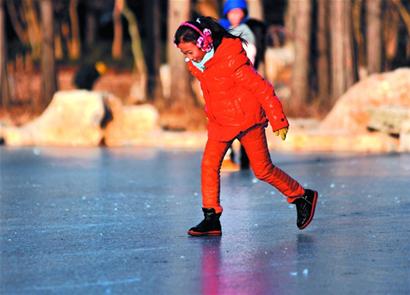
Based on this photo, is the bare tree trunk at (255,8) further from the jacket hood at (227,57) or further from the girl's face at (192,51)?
the girl's face at (192,51)

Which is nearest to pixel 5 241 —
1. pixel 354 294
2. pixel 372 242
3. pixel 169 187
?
pixel 372 242

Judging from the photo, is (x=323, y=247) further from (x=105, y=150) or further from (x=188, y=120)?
(x=188, y=120)

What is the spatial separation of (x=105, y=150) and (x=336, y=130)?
3511 mm

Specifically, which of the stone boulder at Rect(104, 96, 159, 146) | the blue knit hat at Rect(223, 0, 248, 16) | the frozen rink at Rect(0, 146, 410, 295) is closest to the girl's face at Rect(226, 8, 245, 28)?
the blue knit hat at Rect(223, 0, 248, 16)

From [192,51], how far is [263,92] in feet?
1.93

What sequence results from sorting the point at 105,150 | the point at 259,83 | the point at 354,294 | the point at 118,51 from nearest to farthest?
the point at 354,294 < the point at 259,83 < the point at 105,150 < the point at 118,51

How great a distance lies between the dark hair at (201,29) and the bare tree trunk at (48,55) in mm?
19526

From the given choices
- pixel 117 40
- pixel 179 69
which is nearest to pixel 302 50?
pixel 179 69

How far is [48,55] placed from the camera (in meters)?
30.4

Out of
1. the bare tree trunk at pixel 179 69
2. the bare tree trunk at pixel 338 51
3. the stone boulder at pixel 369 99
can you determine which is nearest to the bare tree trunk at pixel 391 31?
the bare tree trunk at pixel 338 51

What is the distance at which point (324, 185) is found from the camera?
13680mm

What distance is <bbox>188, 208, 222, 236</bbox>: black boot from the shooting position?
31.6ft

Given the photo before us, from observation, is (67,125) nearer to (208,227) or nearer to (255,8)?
(255,8)

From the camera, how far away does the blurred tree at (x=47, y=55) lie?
29.6 metres
